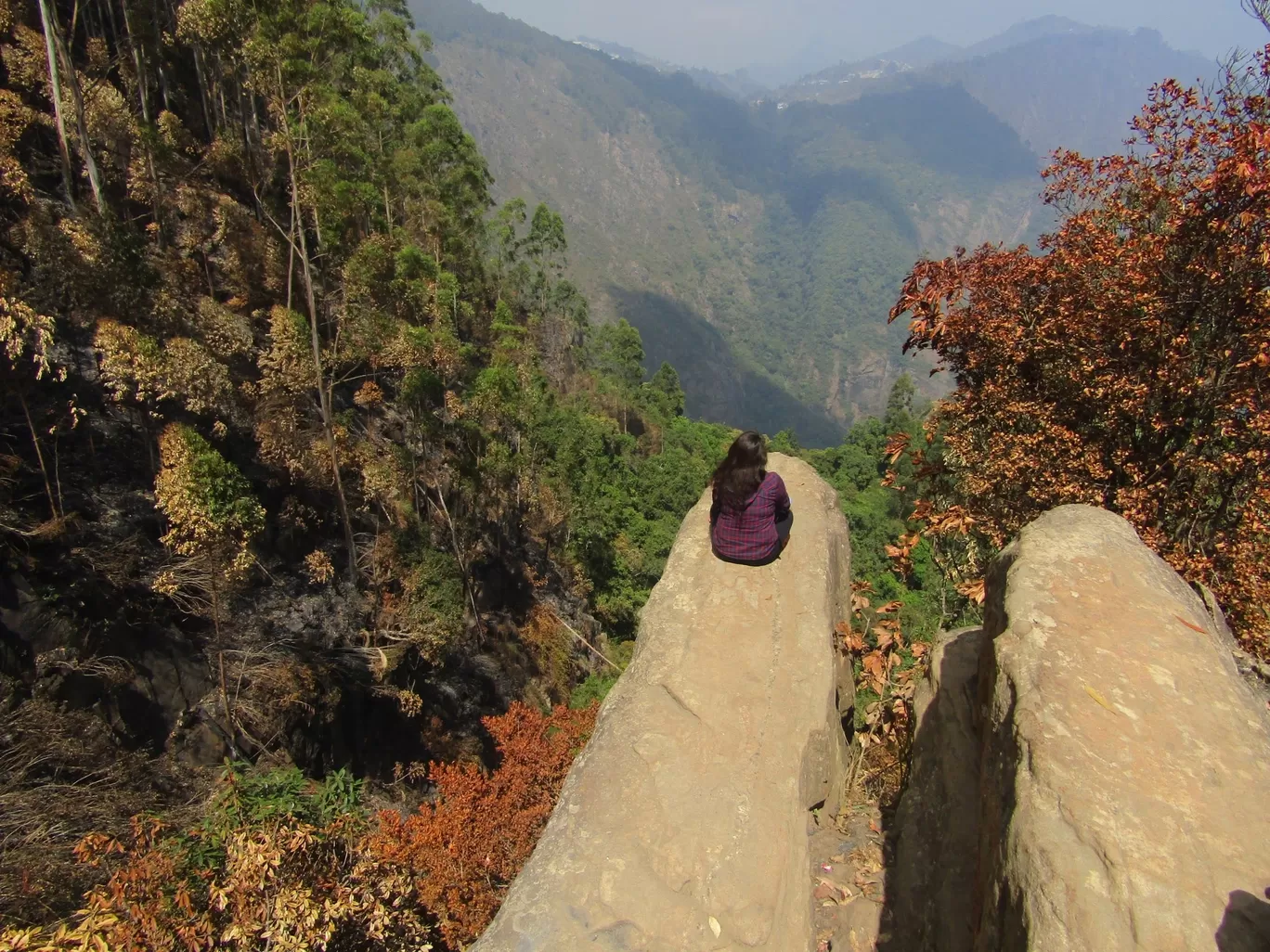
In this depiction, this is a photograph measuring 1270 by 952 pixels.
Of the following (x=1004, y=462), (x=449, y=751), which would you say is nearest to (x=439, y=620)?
(x=449, y=751)

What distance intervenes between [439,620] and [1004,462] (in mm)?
16315

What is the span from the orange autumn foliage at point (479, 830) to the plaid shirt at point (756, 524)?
5.34 m

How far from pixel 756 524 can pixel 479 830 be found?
7645 mm

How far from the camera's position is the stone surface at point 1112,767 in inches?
118

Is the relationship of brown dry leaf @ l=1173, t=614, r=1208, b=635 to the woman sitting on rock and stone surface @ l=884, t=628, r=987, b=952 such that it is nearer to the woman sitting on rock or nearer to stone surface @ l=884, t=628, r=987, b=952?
stone surface @ l=884, t=628, r=987, b=952

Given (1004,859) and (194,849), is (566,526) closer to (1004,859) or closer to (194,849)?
(194,849)

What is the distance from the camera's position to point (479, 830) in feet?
35.7

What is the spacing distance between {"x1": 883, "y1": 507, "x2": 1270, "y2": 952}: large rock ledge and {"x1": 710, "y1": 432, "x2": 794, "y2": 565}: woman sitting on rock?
82.8 inches

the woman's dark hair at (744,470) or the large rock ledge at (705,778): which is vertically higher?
the woman's dark hair at (744,470)

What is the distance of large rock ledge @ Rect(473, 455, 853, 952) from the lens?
457 cm

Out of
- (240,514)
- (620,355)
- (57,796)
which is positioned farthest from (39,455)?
(620,355)

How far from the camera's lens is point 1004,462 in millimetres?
6430

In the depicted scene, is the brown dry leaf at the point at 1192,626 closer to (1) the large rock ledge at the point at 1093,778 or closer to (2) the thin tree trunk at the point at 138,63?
(1) the large rock ledge at the point at 1093,778

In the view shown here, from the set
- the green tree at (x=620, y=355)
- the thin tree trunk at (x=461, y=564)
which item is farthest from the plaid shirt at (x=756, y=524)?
the green tree at (x=620, y=355)
